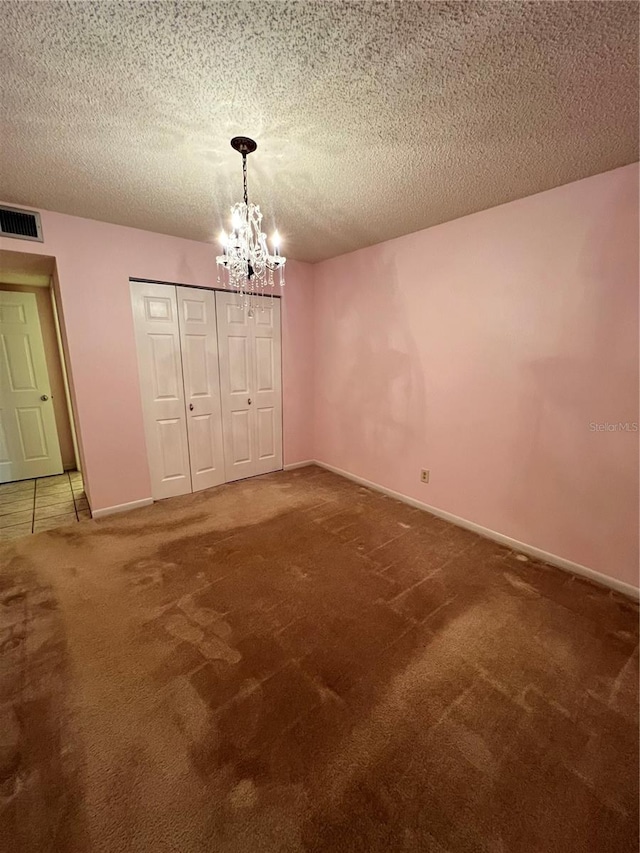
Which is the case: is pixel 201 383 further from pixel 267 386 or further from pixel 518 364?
pixel 518 364

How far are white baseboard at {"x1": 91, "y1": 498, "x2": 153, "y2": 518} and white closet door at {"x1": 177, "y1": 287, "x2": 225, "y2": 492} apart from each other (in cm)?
48

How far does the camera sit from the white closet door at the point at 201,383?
11.0 feet

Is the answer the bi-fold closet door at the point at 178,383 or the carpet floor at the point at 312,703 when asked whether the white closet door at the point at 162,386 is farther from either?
the carpet floor at the point at 312,703

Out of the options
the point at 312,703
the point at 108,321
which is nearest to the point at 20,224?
the point at 108,321

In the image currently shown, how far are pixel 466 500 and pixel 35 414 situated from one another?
4.88 metres

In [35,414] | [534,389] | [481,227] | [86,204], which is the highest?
[86,204]

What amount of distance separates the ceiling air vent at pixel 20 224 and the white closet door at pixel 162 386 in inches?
27.4

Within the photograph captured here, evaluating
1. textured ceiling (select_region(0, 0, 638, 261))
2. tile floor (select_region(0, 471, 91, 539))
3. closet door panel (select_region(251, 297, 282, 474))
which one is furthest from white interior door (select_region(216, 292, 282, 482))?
tile floor (select_region(0, 471, 91, 539))

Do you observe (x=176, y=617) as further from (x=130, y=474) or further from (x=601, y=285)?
(x=601, y=285)

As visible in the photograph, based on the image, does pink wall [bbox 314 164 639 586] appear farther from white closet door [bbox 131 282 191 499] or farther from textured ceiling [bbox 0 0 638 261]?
white closet door [bbox 131 282 191 499]

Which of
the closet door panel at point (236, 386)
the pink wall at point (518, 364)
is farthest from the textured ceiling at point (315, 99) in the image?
the closet door panel at point (236, 386)

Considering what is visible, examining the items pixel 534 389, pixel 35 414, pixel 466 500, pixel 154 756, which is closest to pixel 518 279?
pixel 534 389

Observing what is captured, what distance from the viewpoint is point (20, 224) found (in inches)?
97.9

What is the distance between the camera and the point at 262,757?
4.16 ft
